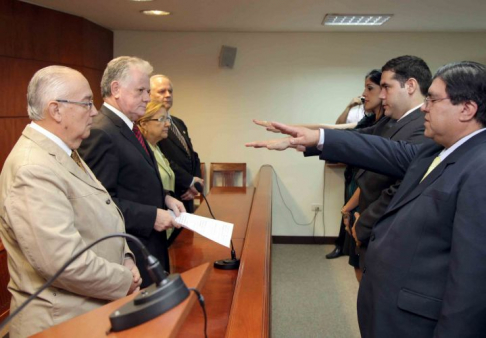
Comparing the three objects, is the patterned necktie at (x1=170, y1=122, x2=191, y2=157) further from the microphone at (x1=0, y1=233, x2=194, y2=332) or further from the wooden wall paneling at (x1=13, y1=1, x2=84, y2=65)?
the microphone at (x1=0, y1=233, x2=194, y2=332)

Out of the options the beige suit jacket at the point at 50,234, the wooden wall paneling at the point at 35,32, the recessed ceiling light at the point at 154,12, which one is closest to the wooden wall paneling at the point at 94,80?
the wooden wall paneling at the point at 35,32

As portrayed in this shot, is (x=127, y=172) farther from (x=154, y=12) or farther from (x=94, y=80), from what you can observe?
(x=94, y=80)

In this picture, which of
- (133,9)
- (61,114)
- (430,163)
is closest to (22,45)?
(133,9)

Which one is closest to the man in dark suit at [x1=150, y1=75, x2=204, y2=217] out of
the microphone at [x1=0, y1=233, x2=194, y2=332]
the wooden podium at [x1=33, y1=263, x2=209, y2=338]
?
the wooden podium at [x1=33, y1=263, x2=209, y2=338]

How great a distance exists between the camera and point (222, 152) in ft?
18.7

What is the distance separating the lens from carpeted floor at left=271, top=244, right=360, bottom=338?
350cm

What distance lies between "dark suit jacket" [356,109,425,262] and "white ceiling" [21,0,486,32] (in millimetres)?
1924

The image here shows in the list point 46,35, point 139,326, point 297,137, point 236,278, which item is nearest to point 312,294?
point 236,278

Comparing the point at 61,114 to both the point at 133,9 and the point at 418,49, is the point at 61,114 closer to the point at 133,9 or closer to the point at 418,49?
the point at 133,9

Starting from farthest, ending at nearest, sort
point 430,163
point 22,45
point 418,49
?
point 418,49, point 22,45, point 430,163

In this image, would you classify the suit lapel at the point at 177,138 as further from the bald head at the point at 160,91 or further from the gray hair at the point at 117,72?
the gray hair at the point at 117,72

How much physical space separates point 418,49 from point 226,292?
448cm

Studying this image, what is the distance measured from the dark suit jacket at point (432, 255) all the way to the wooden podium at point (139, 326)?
80 cm

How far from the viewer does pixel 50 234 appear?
4.24 feet
